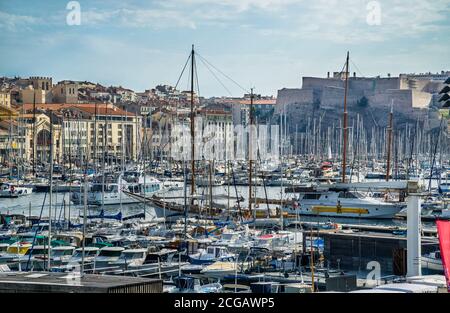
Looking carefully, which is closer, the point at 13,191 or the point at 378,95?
the point at 13,191

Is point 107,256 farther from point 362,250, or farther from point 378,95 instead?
point 378,95

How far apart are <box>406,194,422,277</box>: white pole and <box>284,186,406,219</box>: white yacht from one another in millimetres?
11743

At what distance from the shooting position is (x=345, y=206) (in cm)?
1633

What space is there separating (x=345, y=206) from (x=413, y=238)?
12.0 m

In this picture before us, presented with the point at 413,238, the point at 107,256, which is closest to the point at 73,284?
the point at 413,238

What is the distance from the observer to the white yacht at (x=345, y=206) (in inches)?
641

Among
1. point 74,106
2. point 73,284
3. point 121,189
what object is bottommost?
point 121,189

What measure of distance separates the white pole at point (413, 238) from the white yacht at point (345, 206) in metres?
→ 11.7

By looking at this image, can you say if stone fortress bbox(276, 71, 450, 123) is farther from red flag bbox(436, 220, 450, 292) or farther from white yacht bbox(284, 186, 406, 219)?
red flag bbox(436, 220, 450, 292)

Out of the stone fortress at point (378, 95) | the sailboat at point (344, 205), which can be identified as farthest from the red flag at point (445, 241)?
the stone fortress at point (378, 95)

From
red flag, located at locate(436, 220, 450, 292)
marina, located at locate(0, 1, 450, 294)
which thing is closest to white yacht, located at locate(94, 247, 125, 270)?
marina, located at locate(0, 1, 450, 294)

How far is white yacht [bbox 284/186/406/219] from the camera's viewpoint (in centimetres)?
1628

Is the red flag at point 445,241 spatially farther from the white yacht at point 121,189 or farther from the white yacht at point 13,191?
the white yacht at point 13,191
